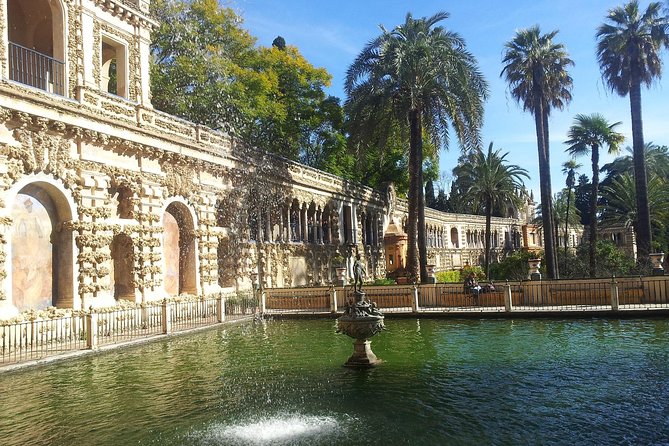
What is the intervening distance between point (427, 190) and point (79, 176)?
63954 millimetres

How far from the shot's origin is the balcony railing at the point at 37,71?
19359mm

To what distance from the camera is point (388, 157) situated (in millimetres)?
47281

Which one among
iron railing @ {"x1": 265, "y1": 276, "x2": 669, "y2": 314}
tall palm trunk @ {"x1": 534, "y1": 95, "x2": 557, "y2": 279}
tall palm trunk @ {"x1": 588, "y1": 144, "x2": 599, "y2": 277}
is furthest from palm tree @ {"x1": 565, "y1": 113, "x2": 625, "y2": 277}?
iron railing @ {"x1": 265, "y1": 276, "x2": 669, "y2": 314}

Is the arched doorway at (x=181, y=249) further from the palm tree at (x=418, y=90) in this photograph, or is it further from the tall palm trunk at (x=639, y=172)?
the tall palm trunk at (x=639, y=172)

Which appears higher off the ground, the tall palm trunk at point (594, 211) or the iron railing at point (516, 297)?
the tall palm trunk at point (594, 211)

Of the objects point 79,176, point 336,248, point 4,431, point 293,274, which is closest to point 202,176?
point 79,176

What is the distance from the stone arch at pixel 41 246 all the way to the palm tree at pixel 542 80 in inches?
919

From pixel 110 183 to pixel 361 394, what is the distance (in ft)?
47.8

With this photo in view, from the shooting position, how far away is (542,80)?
103 ft

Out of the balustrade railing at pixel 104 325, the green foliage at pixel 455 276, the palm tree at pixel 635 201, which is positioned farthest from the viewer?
the palm tree at pixel 635 201

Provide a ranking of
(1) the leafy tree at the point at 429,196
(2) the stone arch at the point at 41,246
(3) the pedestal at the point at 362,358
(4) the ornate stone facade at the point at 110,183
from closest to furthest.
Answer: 1. (3) the pedestal at the point at 362,358
2. (2) the stone arch at the point at 41,246
3. (4) the ornate stone facade at the point at 110,183
4. (1) the leafy tree at the point at 429,196

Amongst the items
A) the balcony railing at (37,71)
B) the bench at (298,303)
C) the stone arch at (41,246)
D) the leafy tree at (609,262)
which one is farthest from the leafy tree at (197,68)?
the leafy tree at (609,262)

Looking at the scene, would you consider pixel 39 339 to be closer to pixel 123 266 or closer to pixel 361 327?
pixel 123 266

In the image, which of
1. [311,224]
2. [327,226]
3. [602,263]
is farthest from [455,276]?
[311,224]
